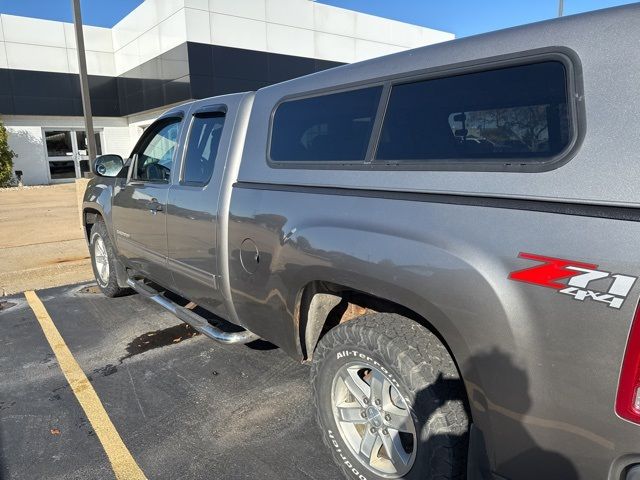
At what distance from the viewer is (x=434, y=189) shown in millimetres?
1893

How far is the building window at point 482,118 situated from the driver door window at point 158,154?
226 centimetres

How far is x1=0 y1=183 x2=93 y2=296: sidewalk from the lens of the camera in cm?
673

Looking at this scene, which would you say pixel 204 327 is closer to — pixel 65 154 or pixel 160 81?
pixel 160 81

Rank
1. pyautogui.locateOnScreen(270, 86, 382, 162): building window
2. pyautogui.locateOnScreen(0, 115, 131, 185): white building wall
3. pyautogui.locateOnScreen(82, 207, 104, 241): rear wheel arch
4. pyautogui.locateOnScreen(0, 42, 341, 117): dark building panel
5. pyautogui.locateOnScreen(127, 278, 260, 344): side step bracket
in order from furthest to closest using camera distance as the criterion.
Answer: pyautogui.locateOnScreen(0, 115, 131, 185): white building wall → pyautogui.locateOnScreen(0, 42, 341, 117): dark building panel → pyautogui.locateOnScreen(82, 207, 104, 241): rear wheel arch → pyautogui.locateOnScreen(127, 278, 260, 344): side step bracket → pyautogui.locateOnScreen(270, 86, 382, 162): building window

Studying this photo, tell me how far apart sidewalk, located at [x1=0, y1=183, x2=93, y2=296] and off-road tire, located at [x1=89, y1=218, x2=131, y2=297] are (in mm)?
1193

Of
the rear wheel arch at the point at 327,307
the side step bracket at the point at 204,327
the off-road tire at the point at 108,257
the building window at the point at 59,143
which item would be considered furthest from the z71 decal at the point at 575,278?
the building window at the point at 59,143

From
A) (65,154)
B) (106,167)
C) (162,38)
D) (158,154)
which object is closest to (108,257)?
(106,167)

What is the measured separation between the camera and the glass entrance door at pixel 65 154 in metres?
21.9

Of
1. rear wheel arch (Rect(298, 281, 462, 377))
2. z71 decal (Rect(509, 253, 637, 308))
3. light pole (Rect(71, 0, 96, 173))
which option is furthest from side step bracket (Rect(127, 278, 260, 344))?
light pole (Rect(71, 0, 96, 173))

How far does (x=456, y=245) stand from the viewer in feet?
5.69

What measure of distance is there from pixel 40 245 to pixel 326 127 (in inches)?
320

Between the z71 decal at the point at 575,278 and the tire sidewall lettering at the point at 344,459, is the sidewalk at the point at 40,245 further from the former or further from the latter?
the z71 decal at the point at 575,278

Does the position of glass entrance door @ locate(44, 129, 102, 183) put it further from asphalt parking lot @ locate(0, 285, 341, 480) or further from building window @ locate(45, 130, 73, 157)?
asphalt parking lot @ locate(0, 285, 341, 480)

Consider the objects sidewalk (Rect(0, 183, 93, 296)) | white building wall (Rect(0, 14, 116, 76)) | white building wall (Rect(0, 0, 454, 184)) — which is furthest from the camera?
white building wall (Rect(0, 14, 116, 76))
